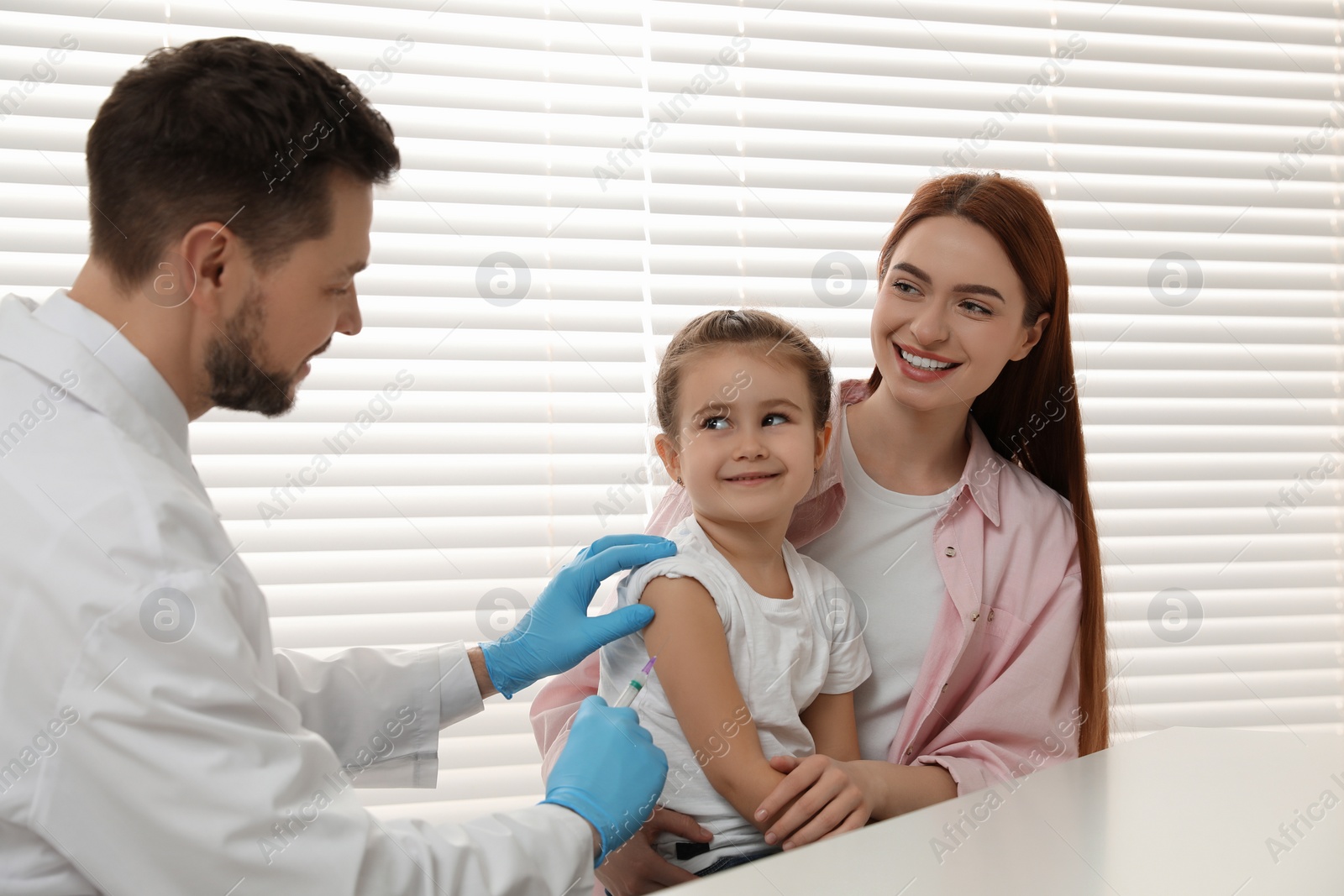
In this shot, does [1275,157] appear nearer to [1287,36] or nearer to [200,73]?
[1287,36]

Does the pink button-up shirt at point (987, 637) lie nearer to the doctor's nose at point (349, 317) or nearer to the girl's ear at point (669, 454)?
the girl's ear at point (669, 454)

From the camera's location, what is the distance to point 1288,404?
2.34m

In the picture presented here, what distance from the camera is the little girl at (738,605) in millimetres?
1257

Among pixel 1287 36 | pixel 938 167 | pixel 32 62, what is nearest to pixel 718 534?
pixel 938 167

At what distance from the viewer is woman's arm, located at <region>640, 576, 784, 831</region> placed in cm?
123

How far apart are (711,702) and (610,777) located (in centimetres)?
17

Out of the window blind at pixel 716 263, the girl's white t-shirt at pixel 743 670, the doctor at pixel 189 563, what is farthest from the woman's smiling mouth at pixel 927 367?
the doctor at pixel 189 563

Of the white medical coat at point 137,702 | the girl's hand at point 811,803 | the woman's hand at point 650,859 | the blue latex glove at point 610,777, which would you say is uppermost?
the white medical coat at point 137,702

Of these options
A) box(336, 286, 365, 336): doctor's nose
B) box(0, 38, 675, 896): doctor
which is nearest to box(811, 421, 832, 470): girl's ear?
box(0, 38, 675, 896): doctor

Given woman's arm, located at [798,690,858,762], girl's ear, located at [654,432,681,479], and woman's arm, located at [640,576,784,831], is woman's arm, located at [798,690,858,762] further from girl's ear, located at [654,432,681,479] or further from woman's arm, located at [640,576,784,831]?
girl's ear, located at [654,432,681,479]

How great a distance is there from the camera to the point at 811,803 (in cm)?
120

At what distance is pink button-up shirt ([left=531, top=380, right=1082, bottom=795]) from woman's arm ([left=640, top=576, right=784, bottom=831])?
0.98ft

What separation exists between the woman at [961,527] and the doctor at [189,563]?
1.50 feet

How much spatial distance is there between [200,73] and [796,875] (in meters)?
1.02
